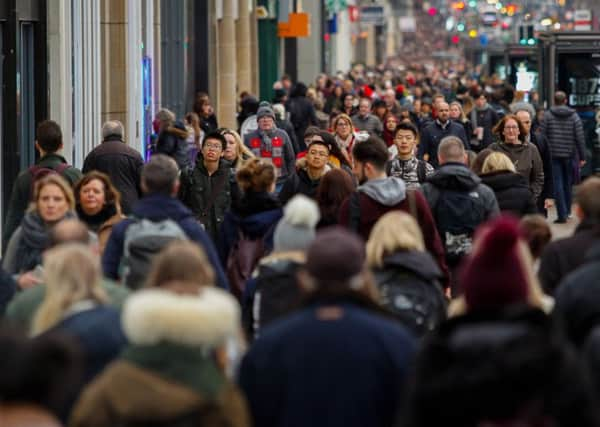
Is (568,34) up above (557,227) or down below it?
above

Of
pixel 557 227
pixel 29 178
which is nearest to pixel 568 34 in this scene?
pixel 557 227

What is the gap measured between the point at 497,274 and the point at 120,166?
10.0m

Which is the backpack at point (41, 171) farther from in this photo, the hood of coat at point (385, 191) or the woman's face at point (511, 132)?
the woman's face at point (511, 132)

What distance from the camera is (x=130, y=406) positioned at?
6395mm

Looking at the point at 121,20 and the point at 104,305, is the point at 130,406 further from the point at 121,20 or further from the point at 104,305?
the point at 121,20

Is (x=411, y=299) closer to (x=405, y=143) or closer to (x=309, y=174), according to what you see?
(x=309, y=174)

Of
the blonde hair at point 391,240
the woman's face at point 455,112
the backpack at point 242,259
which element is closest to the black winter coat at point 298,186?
the backpack at point 242,259

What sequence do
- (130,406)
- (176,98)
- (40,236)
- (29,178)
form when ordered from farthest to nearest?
(176,98)
(29,178)
(40,236)
(130,406)

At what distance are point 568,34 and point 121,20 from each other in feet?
26.3

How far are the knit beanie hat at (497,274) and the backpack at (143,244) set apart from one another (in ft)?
11.2

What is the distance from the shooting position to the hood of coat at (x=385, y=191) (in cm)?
1156

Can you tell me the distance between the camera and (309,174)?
1445 cm

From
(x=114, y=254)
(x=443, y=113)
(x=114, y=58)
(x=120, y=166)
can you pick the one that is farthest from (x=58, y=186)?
(x=114, y=58)

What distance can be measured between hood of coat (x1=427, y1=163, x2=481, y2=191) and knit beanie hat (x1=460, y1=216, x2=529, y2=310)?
584 cm
